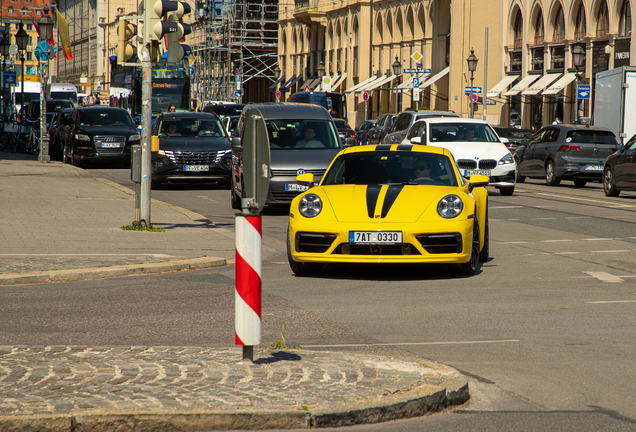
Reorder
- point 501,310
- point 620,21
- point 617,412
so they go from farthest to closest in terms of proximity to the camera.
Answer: point 620,21 → point 501,310 → point 617,412

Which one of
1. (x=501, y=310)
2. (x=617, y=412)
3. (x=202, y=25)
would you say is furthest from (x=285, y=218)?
(x=202, y=25)

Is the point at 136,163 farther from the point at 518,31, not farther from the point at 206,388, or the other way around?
the point at 518,31

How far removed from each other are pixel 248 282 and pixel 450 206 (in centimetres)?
462

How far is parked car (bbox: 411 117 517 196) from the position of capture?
75.2 ft

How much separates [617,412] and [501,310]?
317 cm

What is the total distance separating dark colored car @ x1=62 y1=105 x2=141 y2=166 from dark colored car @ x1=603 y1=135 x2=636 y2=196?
13.5m

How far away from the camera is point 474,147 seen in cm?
2341

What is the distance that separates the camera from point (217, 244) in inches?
511

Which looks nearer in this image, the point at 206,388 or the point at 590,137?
the point at 206,388

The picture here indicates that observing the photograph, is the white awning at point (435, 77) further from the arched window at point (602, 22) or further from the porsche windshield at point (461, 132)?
the porsche windshield at point (461, 132)

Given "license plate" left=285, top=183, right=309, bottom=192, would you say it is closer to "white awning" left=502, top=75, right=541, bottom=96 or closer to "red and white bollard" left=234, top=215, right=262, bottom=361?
"red and white bollard" left=234, top=215, right=262, bottom=361

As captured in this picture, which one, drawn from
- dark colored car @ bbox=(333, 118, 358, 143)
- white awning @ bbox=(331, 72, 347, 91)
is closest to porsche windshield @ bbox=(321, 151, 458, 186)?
dark colored car @ bbox=(333, 118, 358, 143)

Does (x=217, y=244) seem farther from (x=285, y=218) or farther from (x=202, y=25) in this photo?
(x=202, y=25)

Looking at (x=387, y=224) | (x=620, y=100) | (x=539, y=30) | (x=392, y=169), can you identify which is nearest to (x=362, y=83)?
(x=539, y=30)
